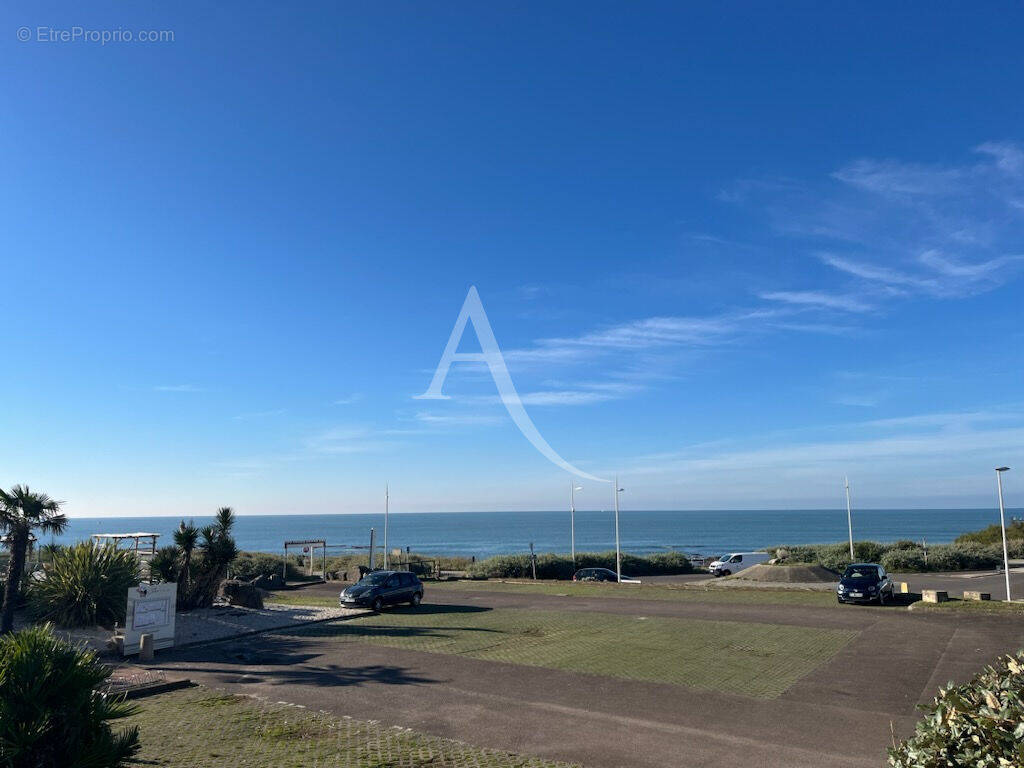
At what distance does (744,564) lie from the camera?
156 ft

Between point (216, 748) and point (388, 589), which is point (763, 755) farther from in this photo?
point (388, 589)

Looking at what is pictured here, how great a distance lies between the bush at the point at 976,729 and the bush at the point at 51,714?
7.05m

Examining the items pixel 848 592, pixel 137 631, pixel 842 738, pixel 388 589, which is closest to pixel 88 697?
pixel 842 738

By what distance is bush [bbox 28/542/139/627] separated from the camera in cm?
2211

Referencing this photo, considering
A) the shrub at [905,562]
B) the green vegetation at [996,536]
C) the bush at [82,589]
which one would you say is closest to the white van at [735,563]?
the shrub at [905,562]

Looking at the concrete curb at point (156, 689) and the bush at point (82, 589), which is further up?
the bush at point (82, 589)

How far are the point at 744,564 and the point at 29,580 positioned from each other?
131 ft

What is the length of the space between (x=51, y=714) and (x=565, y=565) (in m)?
43.8

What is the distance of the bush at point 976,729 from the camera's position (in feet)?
16.3

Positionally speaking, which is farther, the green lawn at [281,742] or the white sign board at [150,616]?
the white sign board at [150,616]

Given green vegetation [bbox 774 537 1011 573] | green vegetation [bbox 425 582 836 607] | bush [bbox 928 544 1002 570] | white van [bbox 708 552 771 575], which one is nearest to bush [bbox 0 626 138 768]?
green vegetation [bbox 425 582 836 607]

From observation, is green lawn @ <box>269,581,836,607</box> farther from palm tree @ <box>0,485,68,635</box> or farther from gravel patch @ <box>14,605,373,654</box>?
palm tree @ <box>0,485,68,635</box>

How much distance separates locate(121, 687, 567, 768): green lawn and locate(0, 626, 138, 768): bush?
3530mm

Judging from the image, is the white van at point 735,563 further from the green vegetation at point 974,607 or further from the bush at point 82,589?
the bush at point 82,589
